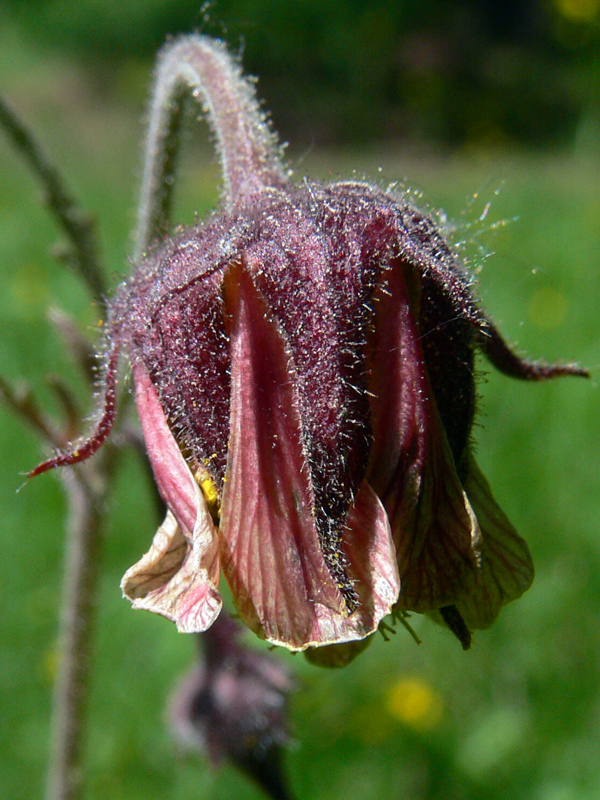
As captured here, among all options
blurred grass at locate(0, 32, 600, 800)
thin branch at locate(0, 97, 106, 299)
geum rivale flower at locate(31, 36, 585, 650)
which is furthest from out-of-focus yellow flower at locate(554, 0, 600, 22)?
geum rivale flower at locate(31, 36, 585, 650)

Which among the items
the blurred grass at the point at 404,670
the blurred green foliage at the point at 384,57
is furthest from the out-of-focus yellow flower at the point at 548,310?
the blurred green foliage at the point at 384,57

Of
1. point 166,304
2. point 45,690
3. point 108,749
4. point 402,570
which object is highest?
point 166,304

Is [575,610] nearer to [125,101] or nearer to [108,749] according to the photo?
[108,749]

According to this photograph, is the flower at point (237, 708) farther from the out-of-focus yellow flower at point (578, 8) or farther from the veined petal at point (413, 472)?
the out-of-focus yellow flower at point (578, 8)

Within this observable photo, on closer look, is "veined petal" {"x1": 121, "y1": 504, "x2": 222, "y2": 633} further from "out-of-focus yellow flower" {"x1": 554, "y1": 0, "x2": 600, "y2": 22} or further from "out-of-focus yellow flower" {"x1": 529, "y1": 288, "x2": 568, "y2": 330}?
"out-of-focus yellow flower" {"x1": 554, "y1": 0, "x2": 600, "y2": 22}

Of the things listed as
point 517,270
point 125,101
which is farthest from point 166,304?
point 125,101
